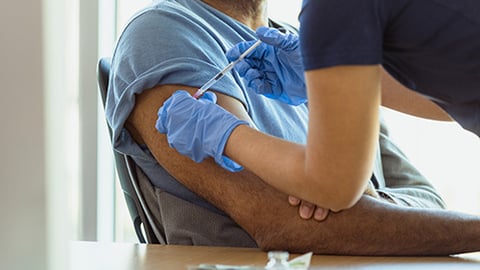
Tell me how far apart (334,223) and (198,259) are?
270 mm

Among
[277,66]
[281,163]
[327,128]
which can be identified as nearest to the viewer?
[327,128]

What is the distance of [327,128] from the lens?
3.20 ft

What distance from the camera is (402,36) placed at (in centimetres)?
96

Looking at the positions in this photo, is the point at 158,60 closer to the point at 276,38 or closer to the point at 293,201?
the point at 276,38

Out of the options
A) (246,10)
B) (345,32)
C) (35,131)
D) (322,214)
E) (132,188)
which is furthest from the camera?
(246,10)

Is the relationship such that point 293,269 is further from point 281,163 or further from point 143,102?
point 143,102

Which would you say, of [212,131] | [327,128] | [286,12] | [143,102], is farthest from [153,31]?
[286,12]

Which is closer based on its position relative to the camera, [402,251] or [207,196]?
[402,251]

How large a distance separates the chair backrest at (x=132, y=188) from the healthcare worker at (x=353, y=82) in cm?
39

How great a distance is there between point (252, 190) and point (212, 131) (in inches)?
7.1

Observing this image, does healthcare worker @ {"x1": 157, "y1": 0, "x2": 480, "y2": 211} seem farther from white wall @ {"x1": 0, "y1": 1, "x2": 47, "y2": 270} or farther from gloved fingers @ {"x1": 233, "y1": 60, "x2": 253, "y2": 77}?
white wall @ {"x1": 0, "y1": 1, "x2": 47, "y2": 270}

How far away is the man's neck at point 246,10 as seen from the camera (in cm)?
174

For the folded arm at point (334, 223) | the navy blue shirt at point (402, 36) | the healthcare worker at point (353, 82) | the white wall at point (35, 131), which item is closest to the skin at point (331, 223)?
the folded arm at point (334, 223)

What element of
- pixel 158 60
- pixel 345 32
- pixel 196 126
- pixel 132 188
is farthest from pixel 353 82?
pixel 132 188
